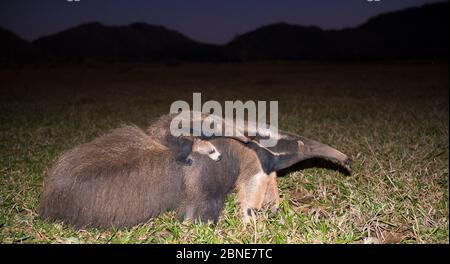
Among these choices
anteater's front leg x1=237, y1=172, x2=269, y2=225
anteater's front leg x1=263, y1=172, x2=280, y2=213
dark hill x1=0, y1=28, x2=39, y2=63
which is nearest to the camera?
anteater's front leg x1=237, y1=172, x2=269, y2=225

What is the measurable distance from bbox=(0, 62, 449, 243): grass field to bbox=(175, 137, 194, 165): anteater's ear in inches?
18.8

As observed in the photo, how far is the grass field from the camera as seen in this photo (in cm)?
303

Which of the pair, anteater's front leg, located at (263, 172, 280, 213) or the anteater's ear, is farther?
anteater's front leg, located at (263, 172, 280, 213)

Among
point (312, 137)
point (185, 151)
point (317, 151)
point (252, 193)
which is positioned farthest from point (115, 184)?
point (312, 137)

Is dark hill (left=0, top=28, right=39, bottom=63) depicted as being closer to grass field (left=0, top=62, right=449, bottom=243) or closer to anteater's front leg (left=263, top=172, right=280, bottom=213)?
grass field (left=0, top=62, right=449, bottom=243)

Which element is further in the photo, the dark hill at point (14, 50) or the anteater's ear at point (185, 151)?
the dark hill at point (14, 50)

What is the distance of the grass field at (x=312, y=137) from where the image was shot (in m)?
3.03

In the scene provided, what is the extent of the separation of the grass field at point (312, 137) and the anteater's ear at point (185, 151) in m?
0.48

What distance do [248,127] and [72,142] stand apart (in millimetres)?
3726

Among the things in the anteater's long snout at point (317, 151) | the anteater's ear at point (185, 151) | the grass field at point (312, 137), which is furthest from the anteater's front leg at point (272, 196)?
the anteater's ear at point (185, 151)

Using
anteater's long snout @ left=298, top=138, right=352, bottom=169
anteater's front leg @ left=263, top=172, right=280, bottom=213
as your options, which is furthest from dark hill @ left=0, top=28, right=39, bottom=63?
anteater's long snout @ left=298, top=138, right=352, bottom=169

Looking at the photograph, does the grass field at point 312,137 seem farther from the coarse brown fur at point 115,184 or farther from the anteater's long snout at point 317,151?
the anteater's long snout at point 317,151

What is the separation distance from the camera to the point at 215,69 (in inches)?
888
